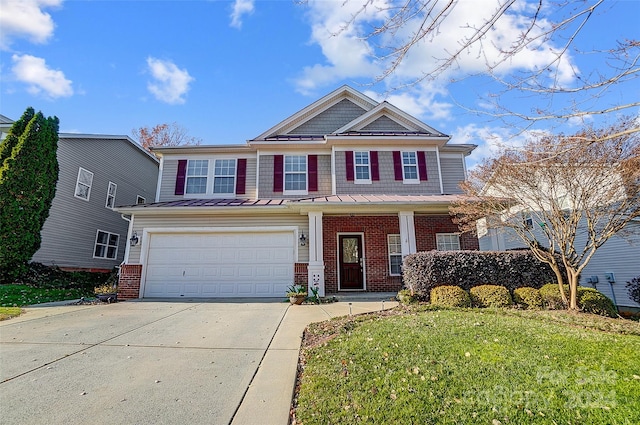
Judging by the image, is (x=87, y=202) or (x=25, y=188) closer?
(x=25, y=188)

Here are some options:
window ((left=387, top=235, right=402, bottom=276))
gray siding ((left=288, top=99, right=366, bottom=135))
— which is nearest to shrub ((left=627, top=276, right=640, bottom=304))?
window ((left=387, top=235, right=402, bottom=276))

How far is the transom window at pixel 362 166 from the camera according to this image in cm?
1216

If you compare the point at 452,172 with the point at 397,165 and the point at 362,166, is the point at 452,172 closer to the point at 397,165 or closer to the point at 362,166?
the point at 397,165

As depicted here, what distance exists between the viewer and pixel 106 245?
A: 1441cm

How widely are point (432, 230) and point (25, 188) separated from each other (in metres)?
14.4

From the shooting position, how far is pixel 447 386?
2939mm

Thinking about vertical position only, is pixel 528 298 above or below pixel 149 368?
above

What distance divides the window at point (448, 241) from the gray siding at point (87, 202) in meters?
14.8

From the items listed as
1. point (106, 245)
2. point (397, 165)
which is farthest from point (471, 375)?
point (106, 245)

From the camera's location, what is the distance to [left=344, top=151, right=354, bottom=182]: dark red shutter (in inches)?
477

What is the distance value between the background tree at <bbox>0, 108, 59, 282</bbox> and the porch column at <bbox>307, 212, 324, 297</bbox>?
9612 mm

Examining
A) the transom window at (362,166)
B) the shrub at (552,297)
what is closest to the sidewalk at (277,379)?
the shrub at (552,297)

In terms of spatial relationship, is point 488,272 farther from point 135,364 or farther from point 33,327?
point 33,327

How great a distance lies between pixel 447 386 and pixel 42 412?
12.2 feet
